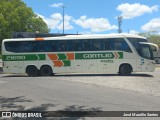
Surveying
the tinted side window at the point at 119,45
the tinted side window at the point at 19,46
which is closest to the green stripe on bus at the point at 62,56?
the tinted side window at the point at 19,46

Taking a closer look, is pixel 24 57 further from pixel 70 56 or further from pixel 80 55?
pixel 80 55

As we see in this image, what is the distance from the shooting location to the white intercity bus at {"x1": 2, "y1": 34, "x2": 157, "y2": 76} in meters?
25.2

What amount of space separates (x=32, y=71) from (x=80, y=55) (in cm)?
406

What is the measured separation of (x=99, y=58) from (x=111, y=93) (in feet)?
37.9

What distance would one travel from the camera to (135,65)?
25.2 m

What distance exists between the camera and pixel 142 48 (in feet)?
82.7

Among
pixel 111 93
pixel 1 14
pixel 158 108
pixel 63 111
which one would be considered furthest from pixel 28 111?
pixel 1 14

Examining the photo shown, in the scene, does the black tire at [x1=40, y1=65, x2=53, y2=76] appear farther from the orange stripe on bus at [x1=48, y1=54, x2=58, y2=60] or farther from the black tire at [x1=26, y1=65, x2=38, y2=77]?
the orange stripe on bus at [x1=48, y1=54, x2=58, y2=60]

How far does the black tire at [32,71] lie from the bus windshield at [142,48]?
769 centimetres

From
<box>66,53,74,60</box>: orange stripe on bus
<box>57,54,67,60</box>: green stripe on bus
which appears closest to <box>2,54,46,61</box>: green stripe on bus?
<box>57,54,67,60</box>: green stripe on bus

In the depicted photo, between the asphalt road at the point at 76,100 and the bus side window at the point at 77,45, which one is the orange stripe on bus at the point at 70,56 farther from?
the asphalt road at the point at 76,100

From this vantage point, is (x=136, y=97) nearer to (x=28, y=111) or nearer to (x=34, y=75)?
(x=28, y=111)

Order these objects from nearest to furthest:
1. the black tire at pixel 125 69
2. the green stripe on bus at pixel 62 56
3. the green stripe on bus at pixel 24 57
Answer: the black tire at pixel 125 69 < the green stripe on bus at pixel 62 56 < the green stripe on bus at pixel 24 57

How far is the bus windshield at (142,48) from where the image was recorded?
25.1 metres
